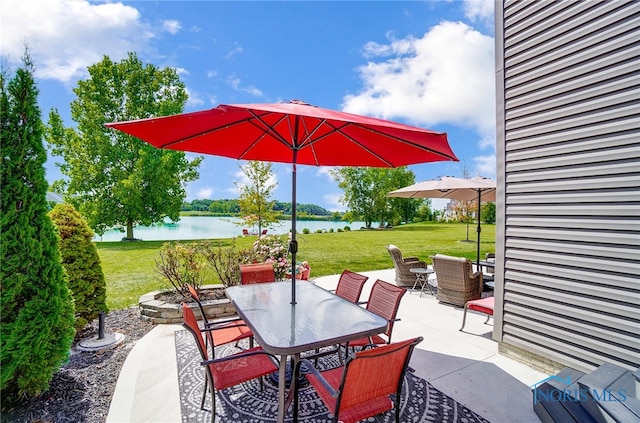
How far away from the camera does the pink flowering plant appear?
18.1ft

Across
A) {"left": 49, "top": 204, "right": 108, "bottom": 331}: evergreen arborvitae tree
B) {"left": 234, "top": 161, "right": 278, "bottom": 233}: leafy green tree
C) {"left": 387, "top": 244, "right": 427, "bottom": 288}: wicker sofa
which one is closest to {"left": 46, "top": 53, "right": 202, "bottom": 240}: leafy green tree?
{"left": 234, "top": 161, "right": 278, "bottom": 233}: leafy green tree

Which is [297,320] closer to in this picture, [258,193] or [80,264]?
[80,264]

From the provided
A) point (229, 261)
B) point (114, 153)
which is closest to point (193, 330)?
point (229, 261)

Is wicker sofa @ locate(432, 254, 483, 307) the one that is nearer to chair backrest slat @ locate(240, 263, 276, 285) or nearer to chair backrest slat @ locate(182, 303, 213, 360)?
chair backrest slat @ locate(240, 263, 276, 285)

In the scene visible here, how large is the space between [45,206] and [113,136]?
66.2 feet

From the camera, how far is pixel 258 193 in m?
9.19

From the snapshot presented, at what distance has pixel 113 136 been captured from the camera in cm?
1895

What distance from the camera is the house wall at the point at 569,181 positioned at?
262cm


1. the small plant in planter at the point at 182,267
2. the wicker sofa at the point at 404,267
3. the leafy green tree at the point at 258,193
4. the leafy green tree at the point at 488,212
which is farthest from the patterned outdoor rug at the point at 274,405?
the leafy green tree at the point at 488,212

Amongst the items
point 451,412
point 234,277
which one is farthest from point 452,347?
point 234,277

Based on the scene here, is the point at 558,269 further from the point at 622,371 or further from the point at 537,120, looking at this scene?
the point at 537,120

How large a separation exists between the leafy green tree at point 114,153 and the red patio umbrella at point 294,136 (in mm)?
17278

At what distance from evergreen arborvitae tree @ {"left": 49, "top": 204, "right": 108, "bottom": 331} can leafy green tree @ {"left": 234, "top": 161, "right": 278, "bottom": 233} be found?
493 centimetres

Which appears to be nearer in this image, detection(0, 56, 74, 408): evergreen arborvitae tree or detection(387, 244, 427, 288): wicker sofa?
detection(0, 56, 74, 408): evergreen arborvitae tree
